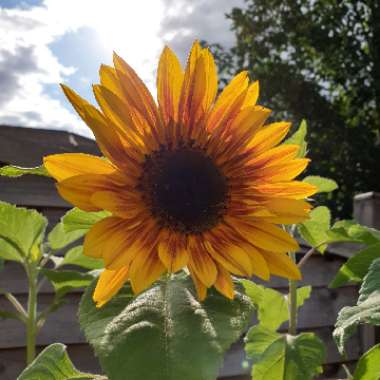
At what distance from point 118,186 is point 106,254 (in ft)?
0.21

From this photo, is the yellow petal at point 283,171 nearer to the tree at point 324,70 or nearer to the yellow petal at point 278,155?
the yellow petal at point 278,155

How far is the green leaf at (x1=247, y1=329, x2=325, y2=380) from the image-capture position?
2.04ft

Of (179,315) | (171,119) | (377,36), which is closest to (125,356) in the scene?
(179,315)

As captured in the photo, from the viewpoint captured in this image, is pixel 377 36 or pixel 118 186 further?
pixel 377 36

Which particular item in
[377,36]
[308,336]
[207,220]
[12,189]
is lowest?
[308,336]

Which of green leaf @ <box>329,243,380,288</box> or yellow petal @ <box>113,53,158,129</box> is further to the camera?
green leaf @ <box>329,243,380,288</box>

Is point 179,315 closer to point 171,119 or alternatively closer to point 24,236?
point 171,119

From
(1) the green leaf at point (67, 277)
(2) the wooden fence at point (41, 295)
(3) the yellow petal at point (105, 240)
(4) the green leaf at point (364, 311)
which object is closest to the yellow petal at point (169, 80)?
(3) the yellow petal at point (105, 240)

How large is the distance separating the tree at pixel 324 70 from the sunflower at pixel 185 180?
843cm

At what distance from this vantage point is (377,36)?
9.12m

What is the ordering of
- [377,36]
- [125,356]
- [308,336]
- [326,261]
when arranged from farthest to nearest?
[377,36], [326,261], [308,336], [125,356]

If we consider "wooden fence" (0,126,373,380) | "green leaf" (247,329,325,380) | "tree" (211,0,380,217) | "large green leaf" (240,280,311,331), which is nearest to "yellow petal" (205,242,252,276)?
"green leaf" (247,329,325,380)

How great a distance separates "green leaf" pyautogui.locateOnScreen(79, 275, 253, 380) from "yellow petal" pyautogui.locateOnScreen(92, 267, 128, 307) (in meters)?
0.02

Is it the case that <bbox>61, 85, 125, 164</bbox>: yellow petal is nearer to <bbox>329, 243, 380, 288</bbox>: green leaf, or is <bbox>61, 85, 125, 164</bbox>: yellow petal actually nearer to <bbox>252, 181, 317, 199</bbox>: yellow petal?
<bbox>252, 181, 317, 199</bbox>: yellow petal
